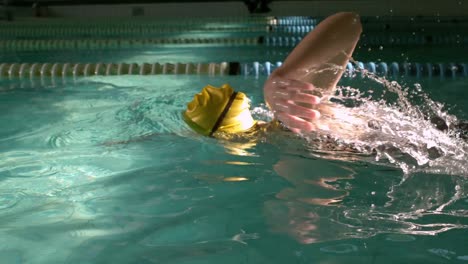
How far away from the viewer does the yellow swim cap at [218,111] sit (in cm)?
294

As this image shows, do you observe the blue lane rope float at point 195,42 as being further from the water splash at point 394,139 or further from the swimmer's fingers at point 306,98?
the swimmer's fingers at point 306,98

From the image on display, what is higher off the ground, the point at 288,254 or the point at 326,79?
the point at 326,79

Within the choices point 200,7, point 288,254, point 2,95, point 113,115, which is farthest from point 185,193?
point 200,7

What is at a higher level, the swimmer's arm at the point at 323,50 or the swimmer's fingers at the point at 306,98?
the swimmer's arm at the point at 323,50

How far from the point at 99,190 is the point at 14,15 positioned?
14.1m

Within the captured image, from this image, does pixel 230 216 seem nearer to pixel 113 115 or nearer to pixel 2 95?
pixel 113 115

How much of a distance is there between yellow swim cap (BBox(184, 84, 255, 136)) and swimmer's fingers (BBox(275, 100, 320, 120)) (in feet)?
1.73

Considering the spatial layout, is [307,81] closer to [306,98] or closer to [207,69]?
[306,98]

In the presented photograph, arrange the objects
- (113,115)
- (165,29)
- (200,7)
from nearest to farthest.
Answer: (113,115) < (165,29) < (200,7)

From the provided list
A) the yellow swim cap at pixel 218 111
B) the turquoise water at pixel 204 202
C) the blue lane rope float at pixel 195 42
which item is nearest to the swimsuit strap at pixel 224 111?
the yellow swim cap at pixel 218 111

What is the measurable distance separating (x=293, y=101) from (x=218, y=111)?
592 millimetres

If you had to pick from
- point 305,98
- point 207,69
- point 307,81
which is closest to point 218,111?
point 307,81

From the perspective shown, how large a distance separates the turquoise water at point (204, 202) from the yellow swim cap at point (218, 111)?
158 mm

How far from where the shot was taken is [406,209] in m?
2.15
